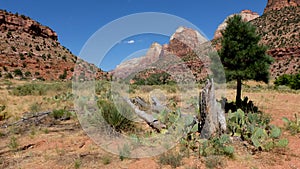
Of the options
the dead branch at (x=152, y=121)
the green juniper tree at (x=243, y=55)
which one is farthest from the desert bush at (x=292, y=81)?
the dead branch at (x=152, y=121)

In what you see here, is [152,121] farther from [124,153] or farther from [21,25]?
[21,25]

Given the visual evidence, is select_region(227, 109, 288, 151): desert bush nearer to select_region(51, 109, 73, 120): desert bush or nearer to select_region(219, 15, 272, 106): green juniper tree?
select_region(219, 15, 272, 106): green juniper tree

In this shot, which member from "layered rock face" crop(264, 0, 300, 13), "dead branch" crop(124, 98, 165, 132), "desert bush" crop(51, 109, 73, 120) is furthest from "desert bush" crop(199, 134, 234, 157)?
"layered rock face" crop(264, 0, 300, 13)

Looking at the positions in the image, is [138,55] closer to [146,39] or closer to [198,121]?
[146,39]

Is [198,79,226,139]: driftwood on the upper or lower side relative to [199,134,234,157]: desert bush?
upper

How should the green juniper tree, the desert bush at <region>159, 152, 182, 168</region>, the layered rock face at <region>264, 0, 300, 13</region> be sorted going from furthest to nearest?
the layered rock face at <region>264, 0, 300, 13</region> < the green juniper tree < the desert bush at <region>159, 152, 182, 168</region>

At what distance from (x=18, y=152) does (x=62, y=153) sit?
106cm

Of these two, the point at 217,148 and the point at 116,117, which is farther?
the point at 116,117

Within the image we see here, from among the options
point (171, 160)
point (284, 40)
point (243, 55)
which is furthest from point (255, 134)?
point (284, 40)

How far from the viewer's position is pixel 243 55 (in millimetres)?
10680

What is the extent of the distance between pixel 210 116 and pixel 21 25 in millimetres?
49004

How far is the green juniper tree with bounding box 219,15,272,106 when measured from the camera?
10.7 meters

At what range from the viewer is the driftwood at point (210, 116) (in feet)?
18.6

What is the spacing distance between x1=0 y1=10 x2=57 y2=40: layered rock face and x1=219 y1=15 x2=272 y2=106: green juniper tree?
43.5 meters
